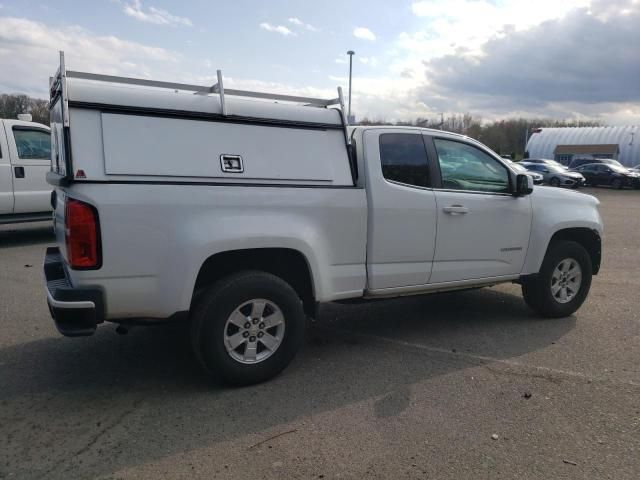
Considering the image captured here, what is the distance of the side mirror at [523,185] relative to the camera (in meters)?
5.07

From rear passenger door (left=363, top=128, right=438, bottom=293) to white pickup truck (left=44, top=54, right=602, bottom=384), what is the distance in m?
0.01

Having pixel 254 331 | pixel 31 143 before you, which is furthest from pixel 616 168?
pixel 254 331

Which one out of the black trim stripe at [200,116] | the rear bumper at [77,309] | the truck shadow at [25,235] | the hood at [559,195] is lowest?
the truck shadow at [25,235]

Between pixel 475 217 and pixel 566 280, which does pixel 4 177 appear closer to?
pixel 475 217

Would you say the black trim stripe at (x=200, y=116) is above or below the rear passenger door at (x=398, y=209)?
above

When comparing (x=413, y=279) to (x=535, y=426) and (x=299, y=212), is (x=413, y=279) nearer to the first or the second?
(x=299, y=212)

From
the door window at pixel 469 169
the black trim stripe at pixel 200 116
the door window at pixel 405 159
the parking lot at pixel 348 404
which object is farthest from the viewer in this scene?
the door window at pixel 469 169

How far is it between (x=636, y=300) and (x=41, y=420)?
636cm

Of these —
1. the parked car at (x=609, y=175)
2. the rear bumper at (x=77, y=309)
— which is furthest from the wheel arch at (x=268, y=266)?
the parked car at (x=609, y=175)

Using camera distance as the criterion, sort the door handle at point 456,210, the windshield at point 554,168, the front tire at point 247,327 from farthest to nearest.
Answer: the windshield at point 554,168, the door handle at point 456,210, the front tire at point 247,327

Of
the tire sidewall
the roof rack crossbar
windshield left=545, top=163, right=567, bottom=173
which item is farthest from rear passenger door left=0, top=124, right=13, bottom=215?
windshield left=545, top=163, right=567, bottom=173

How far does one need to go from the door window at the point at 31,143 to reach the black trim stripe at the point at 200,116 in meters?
6.90

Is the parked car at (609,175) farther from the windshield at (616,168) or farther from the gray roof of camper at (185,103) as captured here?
the gray roof of camper at (185,103)

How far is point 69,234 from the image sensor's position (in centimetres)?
328
